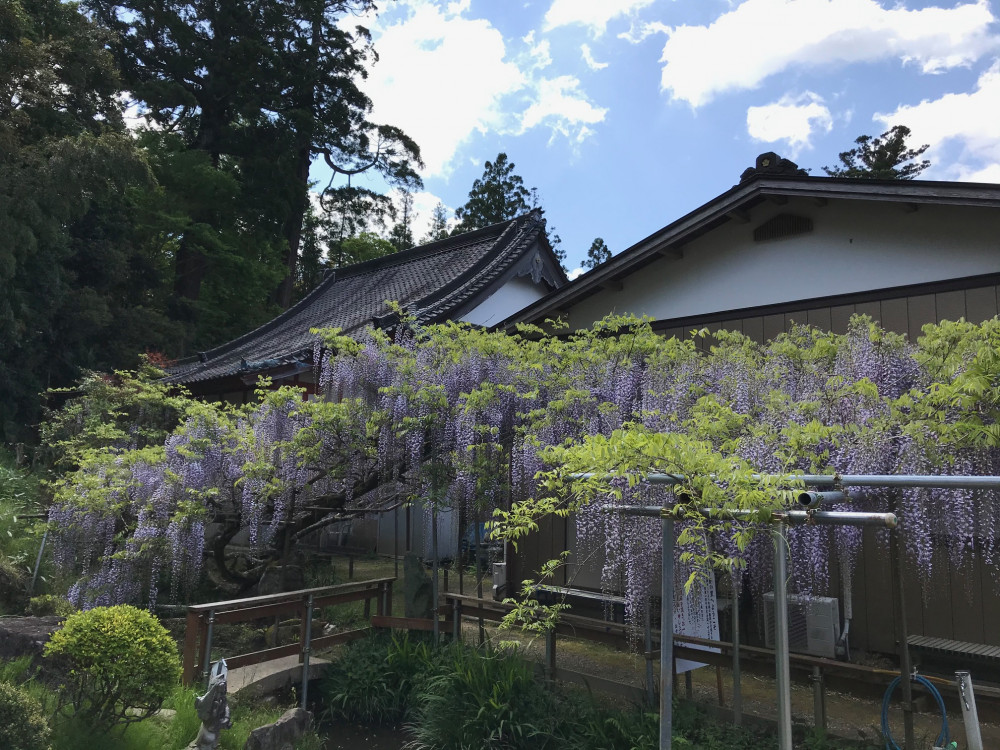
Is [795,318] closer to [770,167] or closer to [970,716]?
[770,167]

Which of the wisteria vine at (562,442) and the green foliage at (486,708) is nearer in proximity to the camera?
the wisteria vine at (562,442)

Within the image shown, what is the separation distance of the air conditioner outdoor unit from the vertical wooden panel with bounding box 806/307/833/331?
8.22 ft

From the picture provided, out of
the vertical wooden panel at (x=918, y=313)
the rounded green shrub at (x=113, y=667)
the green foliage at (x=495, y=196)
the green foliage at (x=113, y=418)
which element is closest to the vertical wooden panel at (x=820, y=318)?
the vertical wooden panel at (x=918, y=313)

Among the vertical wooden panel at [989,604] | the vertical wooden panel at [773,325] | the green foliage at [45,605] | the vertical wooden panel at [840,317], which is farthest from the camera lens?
the green foliage at [45,605]

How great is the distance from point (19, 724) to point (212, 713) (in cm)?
104

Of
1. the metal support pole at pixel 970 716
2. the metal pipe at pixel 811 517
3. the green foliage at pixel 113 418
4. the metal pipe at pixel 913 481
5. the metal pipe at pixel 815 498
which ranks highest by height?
the green foliage at pixel 113 418

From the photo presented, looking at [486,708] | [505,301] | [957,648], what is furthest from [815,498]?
[505,301]

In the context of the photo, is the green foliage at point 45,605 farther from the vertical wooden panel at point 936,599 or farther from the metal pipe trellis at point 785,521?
the vertical wooden panel at point 936,599

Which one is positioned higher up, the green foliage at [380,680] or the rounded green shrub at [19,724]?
the rounded green shrub at [19,724]

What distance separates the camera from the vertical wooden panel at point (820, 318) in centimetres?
670

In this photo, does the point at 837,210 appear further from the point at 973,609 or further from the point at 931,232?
the point at 973,609

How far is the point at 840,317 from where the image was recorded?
664 centimetres

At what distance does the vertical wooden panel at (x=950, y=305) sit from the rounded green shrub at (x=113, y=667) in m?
6.51

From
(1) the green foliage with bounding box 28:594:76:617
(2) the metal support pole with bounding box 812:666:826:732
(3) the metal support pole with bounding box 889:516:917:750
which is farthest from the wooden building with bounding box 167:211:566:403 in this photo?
(3) the metal support pole with bounding box 889:516:917:750
